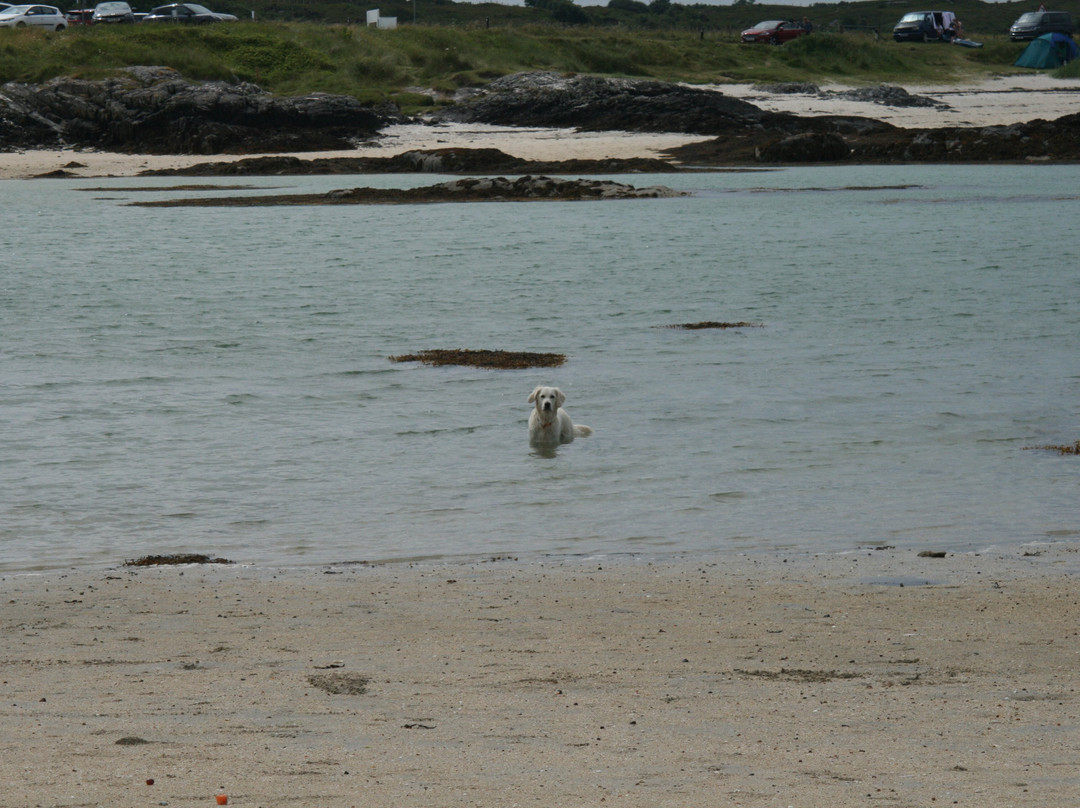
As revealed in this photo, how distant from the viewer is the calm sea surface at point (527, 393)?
9633mm

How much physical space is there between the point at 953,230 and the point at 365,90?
33.7m

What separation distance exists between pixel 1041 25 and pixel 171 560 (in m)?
94.6

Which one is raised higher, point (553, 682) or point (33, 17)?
point (33, 17)

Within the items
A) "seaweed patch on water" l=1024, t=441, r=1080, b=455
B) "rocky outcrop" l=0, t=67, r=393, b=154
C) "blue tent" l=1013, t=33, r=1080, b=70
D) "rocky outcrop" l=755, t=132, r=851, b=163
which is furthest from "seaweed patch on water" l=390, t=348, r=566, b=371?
"blue tent" l=1013, t=33, r=1080, b=70

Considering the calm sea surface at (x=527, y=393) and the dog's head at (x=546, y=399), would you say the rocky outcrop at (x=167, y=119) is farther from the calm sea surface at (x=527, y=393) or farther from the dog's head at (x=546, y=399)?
the dog's head at (x=546, y=399)

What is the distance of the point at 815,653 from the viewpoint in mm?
6340

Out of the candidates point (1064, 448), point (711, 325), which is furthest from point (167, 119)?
point (1064, 448)

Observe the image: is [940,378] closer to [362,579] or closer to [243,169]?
[362,579]

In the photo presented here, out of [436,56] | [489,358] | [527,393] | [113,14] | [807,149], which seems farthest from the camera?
[113,14]

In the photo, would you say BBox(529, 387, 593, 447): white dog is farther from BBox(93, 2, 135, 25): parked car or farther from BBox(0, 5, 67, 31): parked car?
BBox(93, 2, 135, 25): parked car

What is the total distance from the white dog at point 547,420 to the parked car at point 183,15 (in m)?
66.3

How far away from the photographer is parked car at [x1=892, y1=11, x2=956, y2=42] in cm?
9094

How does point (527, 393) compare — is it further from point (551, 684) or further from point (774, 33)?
point (774, 33)

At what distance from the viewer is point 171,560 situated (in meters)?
8.52
